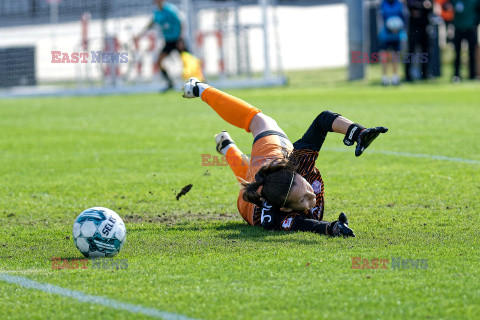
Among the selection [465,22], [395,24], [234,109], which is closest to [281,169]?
[234,109]

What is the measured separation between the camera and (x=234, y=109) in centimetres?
689

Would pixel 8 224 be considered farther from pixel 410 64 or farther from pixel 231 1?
pixel 231 1

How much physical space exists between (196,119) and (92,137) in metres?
2.57

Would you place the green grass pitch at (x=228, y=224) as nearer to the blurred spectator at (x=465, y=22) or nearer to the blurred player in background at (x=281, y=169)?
the blurred player in background at (x=281, y=169)

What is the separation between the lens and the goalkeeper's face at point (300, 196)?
18.8ft

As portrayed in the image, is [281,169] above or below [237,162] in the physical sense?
above

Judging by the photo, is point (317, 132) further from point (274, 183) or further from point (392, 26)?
point (392, 26)

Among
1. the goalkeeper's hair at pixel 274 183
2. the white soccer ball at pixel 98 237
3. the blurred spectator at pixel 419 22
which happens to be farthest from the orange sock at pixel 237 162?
the blurred spectator at pixel 419 22

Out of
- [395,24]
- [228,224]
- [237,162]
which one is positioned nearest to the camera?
[228,224]

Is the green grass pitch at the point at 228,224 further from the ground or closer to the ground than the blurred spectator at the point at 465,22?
closer to the ground

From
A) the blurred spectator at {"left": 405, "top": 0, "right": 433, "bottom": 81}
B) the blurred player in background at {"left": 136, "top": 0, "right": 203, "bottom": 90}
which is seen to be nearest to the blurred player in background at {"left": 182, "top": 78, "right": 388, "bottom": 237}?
the blurred player in background at {"left": 136, "top": 0, "right": 203, "bottom": 90}

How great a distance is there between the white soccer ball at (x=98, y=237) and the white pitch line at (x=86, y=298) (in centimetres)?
61

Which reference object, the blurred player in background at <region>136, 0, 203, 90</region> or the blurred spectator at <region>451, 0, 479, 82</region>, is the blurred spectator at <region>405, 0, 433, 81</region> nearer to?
the blurred spectator at <region>451, 0, 479, 82</region>

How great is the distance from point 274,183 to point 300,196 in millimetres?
220
